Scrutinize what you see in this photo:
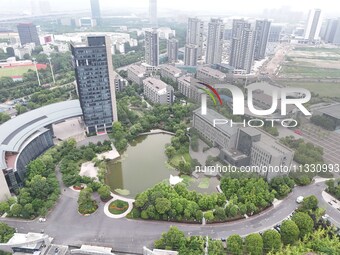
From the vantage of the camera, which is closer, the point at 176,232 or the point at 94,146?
the point at 176,232

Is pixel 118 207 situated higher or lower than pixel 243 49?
lower

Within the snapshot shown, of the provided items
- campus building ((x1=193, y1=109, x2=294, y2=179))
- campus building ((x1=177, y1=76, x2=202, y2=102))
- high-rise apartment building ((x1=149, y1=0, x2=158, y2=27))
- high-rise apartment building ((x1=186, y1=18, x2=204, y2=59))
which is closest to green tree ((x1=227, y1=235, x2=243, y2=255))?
campus building ((x1=193, y1=109, x2=294, y2=179))

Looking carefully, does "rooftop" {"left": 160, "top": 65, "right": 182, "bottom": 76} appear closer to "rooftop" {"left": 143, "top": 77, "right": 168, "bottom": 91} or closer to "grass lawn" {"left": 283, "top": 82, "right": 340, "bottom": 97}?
"rooftop" {"left": 143, "top": 77, "right": 168, "bottom": 91}

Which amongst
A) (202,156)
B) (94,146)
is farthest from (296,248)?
(94,146)

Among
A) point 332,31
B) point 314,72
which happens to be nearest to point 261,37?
point 332,31

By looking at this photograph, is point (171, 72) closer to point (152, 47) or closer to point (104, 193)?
point (152, 47)

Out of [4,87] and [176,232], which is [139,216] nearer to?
[176,232]

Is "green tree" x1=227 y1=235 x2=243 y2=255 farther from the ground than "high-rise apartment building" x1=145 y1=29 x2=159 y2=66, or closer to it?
closer to it
